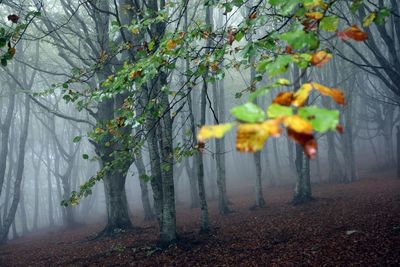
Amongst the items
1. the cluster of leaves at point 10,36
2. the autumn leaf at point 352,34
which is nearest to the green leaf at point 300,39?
the autumn leaf at point 352,34

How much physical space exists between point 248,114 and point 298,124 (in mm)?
208

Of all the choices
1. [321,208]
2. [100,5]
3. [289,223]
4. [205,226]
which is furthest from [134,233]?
[100,5]

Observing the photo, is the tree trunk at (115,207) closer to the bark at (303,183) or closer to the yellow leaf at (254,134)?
the bark at (303,183)

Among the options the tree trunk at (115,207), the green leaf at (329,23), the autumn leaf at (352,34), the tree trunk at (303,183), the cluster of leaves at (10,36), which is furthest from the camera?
the tree trunk at (303,183)

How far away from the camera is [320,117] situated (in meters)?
1.42

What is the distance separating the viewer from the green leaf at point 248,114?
139 cm

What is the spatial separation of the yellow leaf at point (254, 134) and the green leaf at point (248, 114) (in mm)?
27

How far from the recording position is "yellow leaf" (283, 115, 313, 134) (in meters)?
1.31

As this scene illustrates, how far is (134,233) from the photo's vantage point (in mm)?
11898


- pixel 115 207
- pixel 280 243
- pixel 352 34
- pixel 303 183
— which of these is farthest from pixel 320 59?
pixel 303 183

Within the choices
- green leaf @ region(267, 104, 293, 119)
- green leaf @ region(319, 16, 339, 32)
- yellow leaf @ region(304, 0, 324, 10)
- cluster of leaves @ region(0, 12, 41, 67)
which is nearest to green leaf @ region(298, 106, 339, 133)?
green leaf @ region(267, 104, 293, 119)

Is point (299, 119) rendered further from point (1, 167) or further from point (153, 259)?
point (1, 167)

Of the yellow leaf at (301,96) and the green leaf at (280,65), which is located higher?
the green leaf at (280,65)

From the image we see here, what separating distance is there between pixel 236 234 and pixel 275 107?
836cm
